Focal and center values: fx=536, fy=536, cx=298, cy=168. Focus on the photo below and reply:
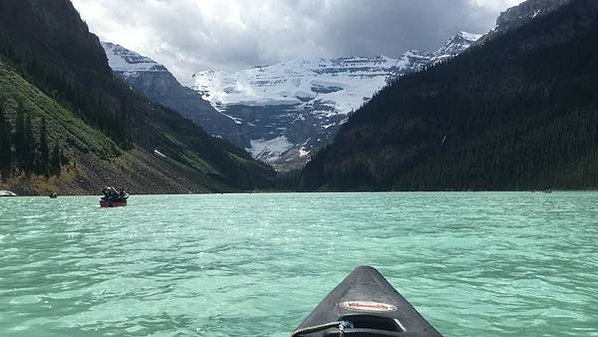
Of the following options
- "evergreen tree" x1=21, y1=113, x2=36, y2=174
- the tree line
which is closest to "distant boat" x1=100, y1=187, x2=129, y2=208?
the tree line

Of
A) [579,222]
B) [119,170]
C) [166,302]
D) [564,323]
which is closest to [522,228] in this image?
[579,222]

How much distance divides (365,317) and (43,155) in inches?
5872

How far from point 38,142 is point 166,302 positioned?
5602 inches

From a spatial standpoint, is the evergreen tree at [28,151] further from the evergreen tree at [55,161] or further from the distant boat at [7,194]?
the distant boat at [7,194]

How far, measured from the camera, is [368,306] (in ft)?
35.3

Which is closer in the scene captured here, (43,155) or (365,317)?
(365,317)

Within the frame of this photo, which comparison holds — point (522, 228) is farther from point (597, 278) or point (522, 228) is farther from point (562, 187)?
point (562, 187)

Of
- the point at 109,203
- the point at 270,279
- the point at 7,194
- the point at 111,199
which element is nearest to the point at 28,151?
the point at 7,194

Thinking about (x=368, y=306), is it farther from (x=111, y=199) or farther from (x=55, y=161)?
(x=55, y=161)

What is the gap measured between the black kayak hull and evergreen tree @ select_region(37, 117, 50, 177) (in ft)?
474

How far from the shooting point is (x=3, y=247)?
109 feet

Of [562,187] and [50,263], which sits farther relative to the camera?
[562,187]

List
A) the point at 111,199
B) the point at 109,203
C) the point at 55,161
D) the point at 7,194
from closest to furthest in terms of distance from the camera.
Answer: the point at 109,203
the point at 111,199
the point at 7,194
the point at 55,161

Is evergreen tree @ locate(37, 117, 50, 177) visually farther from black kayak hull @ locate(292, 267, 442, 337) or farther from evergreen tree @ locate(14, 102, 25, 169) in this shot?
black kayak hull @ locate(292, 267, 442, 337)
